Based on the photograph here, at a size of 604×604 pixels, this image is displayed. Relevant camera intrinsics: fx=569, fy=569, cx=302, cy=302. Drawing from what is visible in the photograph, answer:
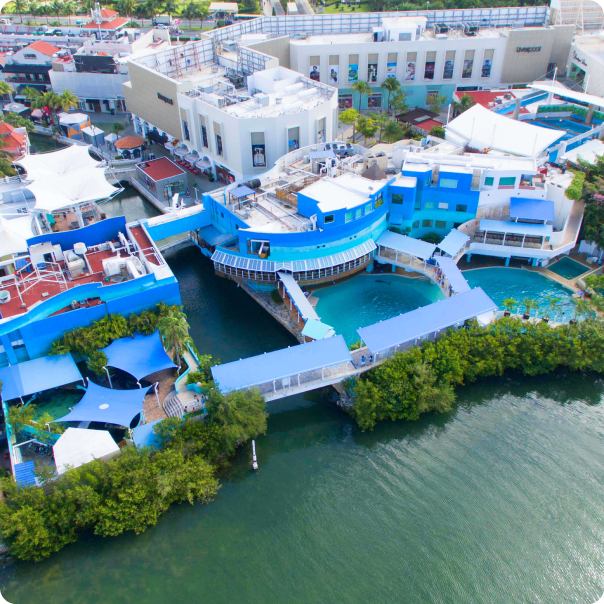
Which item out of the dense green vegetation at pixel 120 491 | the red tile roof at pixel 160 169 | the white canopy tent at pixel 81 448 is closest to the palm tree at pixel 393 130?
the red tile roof at pixel 160 169

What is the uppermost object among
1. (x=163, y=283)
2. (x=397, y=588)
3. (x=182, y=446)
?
(x=163, y=283)

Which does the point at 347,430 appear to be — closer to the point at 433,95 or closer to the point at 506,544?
the point at 506,544

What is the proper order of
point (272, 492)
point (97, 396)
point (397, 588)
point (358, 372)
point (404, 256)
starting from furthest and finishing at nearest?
Result: point (404, 256)
point (358, 372)
point (97, 396)
point (272, 492)
point (397, 588)

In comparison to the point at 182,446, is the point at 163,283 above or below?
above

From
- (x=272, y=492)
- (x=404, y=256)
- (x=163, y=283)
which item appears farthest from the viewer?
(x=404, y=256)

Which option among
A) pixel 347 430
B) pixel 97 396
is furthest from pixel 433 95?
pixel 97 396

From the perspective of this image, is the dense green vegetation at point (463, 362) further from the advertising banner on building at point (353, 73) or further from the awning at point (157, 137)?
the advertising banner on building at point (353, 73)

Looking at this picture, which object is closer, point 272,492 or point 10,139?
point 272,492

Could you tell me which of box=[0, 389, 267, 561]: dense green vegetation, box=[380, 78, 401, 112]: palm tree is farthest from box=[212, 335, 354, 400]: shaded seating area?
→ box=[380, 78, 401, 112]: palm tree
